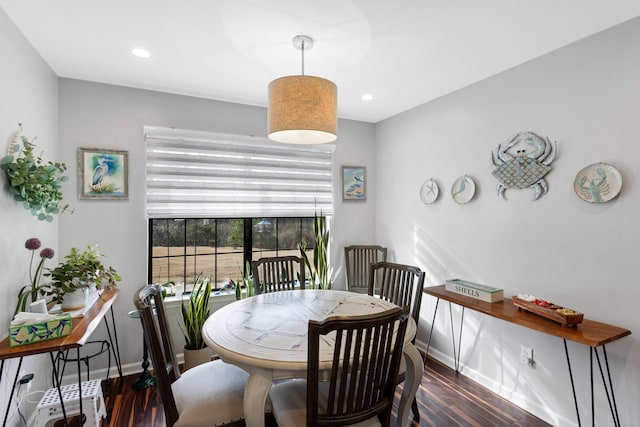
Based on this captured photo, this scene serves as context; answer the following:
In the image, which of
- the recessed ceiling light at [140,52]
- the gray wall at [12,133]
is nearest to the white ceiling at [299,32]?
the recessed ceiling light at [140,52]

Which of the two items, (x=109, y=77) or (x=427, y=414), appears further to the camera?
(x=109, y=77)

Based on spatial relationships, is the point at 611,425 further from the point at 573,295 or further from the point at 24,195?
the point at 24,195

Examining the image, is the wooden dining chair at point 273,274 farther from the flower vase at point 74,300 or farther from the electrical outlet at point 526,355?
the electrical outlet at point 526,355

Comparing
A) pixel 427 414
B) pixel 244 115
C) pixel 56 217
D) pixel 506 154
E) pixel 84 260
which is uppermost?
pixel 244 115

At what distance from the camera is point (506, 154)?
2.63 meters

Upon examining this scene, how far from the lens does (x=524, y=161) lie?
2486mm

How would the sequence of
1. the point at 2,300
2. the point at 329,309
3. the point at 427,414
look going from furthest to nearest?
the point at 427,414 → the point at 329,309 → the point at 2,300

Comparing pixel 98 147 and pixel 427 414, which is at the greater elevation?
pixel 98 147

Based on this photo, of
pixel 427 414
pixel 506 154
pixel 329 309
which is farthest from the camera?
pixel 506 154

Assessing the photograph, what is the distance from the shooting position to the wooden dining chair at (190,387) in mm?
1520

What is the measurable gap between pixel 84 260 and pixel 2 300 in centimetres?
45

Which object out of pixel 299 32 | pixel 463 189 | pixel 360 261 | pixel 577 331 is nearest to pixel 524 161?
pixel 463 189

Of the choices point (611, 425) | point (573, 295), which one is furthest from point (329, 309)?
point (611, 425)

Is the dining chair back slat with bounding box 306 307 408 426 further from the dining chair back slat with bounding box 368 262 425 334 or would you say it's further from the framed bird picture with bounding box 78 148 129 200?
the framed bird picture with bounding box 78 148 129 200
